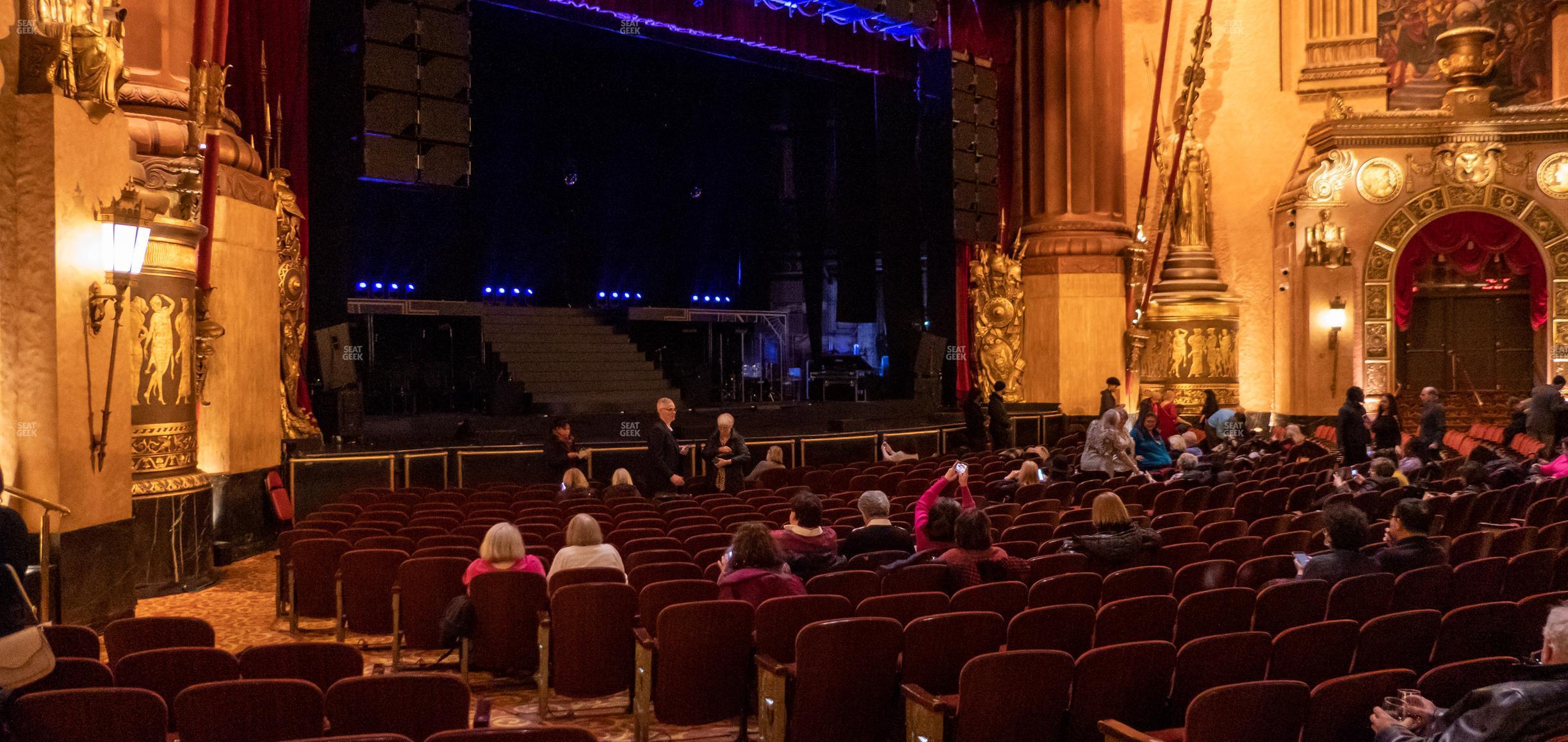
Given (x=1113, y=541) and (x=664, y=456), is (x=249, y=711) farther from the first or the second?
(x=664, y=456)

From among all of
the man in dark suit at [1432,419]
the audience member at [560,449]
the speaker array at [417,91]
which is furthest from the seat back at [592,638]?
the man in dark suit at [1432,419]

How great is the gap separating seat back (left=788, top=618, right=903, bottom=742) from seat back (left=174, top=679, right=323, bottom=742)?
174 centimetres

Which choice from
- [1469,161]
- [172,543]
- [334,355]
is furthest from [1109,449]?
[1469,161]

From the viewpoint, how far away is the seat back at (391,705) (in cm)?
351

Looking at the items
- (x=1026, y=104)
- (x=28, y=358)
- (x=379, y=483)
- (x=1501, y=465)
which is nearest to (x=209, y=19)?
(x=28, y=358)

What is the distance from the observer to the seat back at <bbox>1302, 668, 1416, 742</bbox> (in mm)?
3576

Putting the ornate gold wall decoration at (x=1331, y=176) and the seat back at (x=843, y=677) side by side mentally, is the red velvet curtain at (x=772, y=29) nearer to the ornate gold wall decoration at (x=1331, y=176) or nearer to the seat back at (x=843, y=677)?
the ornate gold wall decoration at (x=1331, y=176)

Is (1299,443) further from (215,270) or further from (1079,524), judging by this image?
(215,270)

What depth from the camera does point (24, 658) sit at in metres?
3.79

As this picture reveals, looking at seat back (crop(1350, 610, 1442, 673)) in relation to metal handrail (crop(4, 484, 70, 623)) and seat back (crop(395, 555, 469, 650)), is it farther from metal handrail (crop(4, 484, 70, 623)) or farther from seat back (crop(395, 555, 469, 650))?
metal handrail (crop(4, 484, 70, 623))

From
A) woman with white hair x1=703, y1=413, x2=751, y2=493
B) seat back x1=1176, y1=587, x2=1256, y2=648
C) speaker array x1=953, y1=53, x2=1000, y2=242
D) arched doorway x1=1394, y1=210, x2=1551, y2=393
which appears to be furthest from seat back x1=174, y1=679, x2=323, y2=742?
arched doorway x1=1394, y1=210, x2=1551, y2=393

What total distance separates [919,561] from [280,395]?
8521 millimetres

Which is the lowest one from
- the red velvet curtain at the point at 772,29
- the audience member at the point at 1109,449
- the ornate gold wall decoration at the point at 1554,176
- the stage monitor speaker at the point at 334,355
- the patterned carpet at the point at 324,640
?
the patterned carpet at the point at 324,640

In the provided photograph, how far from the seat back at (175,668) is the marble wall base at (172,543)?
533 cm
